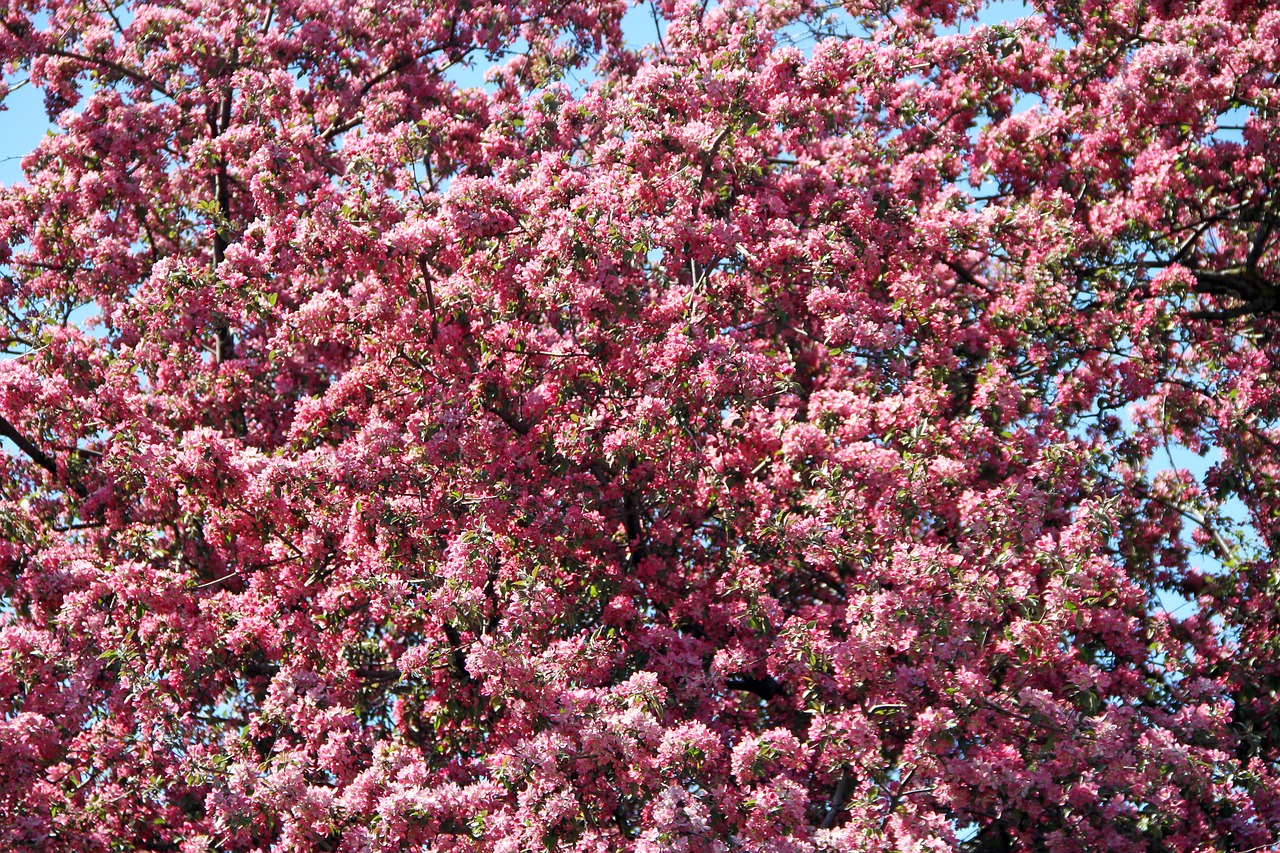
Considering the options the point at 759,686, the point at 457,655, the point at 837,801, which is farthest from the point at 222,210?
the point at 837,801

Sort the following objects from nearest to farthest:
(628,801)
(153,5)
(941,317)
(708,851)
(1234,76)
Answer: (708,851) → (628,801) → (941,317) → (1234,76) → (153,5)

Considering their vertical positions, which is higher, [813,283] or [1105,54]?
[1105,54]

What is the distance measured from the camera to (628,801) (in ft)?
29.1

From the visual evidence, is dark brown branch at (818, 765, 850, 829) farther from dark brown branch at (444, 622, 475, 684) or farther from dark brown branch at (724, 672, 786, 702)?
dark brown branch at (444, 622, 475, 684)

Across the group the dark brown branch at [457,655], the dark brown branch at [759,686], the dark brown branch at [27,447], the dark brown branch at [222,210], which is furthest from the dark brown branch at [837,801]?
the dark brown branch at [222,210]

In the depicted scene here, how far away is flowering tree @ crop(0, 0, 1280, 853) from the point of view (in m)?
9.23

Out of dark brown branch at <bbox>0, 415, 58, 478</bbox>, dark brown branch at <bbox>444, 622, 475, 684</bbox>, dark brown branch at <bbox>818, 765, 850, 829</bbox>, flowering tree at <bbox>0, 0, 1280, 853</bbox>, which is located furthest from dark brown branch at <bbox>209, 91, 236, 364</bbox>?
dark brown branch at <bbox>818, 765, 850, 829</bbox>

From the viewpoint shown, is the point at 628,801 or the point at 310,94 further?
the point at 310,94

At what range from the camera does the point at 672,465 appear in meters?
10.5

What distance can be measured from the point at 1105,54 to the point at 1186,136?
1769 mm

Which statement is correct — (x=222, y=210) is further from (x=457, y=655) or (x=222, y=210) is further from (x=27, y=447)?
(x=457, y=655)

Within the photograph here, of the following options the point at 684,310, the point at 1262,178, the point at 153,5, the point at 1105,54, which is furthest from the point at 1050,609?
the point at 153,5

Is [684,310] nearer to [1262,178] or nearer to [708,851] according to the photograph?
[708,851]

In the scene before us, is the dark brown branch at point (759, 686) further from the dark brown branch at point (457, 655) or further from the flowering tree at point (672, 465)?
the dark brown branch at point (457, 655)
